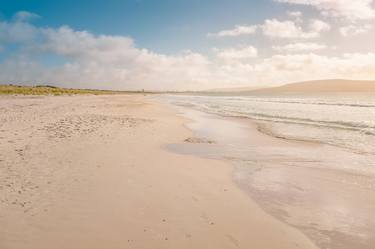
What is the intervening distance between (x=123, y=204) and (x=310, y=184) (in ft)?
18.3

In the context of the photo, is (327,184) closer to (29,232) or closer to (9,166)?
(29,232)

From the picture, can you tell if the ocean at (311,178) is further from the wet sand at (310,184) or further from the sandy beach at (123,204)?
the sandy beach at (123,204)

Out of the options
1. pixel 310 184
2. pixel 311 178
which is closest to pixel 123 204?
pixel 310 184

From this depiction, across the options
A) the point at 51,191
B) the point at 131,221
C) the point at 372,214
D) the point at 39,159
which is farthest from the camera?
the point at 39,159

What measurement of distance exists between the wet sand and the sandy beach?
0.49 metres

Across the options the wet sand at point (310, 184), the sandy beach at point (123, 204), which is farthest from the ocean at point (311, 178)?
the sandy beach at point (123, 204)

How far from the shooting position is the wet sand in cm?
582

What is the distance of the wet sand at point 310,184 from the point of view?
5824 millimetres

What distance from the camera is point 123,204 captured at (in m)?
6.55

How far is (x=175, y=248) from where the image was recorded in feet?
15.8

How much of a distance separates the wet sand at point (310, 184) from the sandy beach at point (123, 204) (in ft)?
1.62

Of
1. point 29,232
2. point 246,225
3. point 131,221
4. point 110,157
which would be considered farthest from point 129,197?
point 110,157

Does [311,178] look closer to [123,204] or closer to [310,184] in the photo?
[310,184]

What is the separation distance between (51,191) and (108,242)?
113 inches
